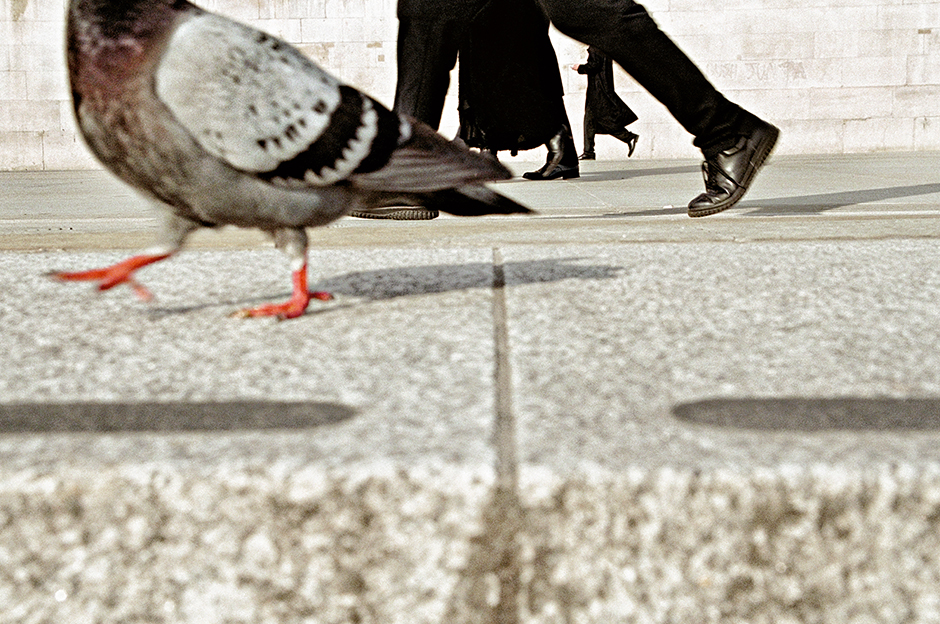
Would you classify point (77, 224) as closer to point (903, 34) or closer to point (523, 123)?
point (523, 123)

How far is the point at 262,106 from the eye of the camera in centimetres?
199

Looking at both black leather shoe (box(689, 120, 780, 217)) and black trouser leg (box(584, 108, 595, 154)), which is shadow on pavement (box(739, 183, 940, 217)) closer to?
black leather shoe (box(689, 120, 780, 217))

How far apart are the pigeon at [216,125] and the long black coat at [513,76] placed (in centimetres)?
392

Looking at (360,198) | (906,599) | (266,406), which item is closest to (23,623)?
(266,406)

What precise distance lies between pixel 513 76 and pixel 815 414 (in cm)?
537

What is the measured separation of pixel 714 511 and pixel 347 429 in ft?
1.57

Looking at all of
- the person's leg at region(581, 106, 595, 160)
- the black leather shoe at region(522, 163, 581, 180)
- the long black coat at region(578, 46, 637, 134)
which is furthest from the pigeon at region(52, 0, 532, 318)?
the person's leg at region(581, 106, 595, 160)

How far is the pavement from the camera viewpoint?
1212mm

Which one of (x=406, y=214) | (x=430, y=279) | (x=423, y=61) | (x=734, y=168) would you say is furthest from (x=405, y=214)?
(x=430, y=279)

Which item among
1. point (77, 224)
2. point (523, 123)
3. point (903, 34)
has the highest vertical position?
point (903, 34)

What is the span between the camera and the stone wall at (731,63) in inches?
617

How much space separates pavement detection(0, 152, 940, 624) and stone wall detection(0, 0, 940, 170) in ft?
46.0

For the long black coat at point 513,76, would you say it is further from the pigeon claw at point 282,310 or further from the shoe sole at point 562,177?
the pigeon claw at point 282,310

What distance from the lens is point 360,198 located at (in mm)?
2262
